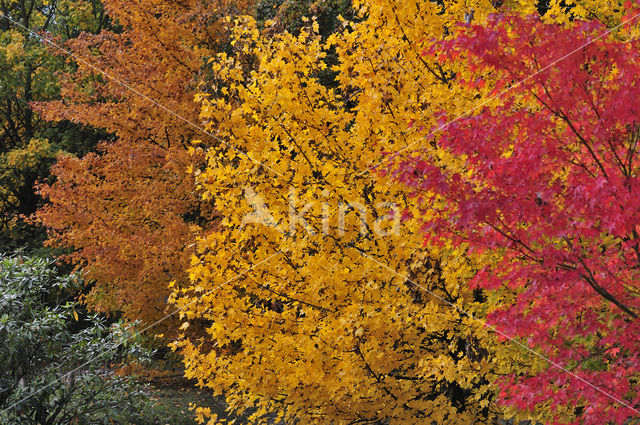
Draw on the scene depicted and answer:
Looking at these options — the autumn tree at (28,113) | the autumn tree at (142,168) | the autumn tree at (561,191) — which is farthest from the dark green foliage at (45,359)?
the autumn tree at (28,113)

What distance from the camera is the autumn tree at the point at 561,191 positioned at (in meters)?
4.12

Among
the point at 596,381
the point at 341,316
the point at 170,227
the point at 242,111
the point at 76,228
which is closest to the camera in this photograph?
the point at 596,381

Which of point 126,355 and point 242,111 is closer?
point 242,111

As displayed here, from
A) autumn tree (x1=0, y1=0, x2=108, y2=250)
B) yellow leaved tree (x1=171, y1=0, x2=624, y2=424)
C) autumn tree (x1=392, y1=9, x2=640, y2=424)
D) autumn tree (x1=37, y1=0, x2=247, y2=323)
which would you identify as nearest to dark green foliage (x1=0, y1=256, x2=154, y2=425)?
yellow leaved tree (x1=171, y1=0, x2=624, y2=424)

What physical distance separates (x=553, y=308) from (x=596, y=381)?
60cm

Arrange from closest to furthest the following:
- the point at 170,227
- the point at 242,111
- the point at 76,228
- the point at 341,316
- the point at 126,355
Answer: the point at 341,316
the point at 242,111
the point at 126,355
the point at 170,227
the point at 76,228

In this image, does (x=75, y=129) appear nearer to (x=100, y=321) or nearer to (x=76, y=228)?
(x=76, y=228)

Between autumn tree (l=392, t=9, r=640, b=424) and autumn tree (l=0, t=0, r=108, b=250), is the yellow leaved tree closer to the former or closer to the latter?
autumn tree (l=392, t=9, r=640, b=424)

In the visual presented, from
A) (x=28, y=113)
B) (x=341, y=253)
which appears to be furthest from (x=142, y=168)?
(x=28, y=113)

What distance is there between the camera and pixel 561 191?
440 cm

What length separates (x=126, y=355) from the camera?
23.0 ft

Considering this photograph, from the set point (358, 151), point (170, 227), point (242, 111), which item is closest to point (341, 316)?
point (358, 151)

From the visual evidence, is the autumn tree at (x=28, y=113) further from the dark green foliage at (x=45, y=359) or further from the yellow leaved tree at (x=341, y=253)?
the yellow leaved tree at (x=341, y=253)

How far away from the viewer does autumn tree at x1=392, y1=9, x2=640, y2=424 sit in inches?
162
